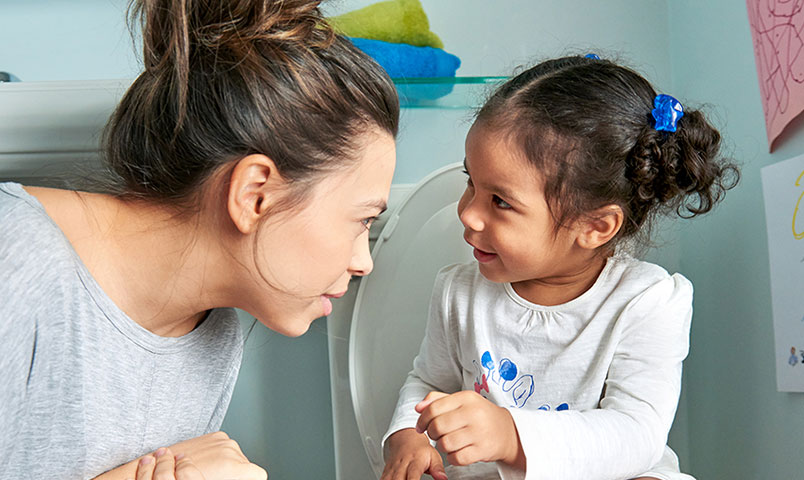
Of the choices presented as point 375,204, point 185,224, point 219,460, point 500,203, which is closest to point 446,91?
point 500,203

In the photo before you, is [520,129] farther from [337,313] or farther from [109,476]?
[109,476]

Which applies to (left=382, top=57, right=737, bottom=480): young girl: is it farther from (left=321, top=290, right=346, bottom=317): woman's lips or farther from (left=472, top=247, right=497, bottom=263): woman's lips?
(left=321, top=290, right=346, bottom=317): woman's lips

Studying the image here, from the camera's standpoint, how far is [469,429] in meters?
0.69

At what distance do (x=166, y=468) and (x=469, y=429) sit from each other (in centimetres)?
29

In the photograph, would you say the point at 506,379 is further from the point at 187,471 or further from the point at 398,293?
the point at 187,471

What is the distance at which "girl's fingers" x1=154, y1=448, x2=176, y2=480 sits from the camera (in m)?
0.63

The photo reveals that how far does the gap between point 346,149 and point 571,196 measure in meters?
0.30

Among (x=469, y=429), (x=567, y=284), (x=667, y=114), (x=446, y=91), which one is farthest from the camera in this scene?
(x=446, y=91)

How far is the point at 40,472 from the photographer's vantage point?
0.65 m

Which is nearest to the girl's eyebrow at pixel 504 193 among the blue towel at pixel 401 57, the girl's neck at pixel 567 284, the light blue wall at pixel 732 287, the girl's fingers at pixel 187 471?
the girl's neck at pixel 567 284

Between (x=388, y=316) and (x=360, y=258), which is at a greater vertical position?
(x=360, y=258)

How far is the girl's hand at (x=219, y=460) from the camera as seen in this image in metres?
0.66

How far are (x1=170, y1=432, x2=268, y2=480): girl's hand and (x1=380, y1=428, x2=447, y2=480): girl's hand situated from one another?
0.18 metres

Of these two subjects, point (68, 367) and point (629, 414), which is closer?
point (68, 367)
